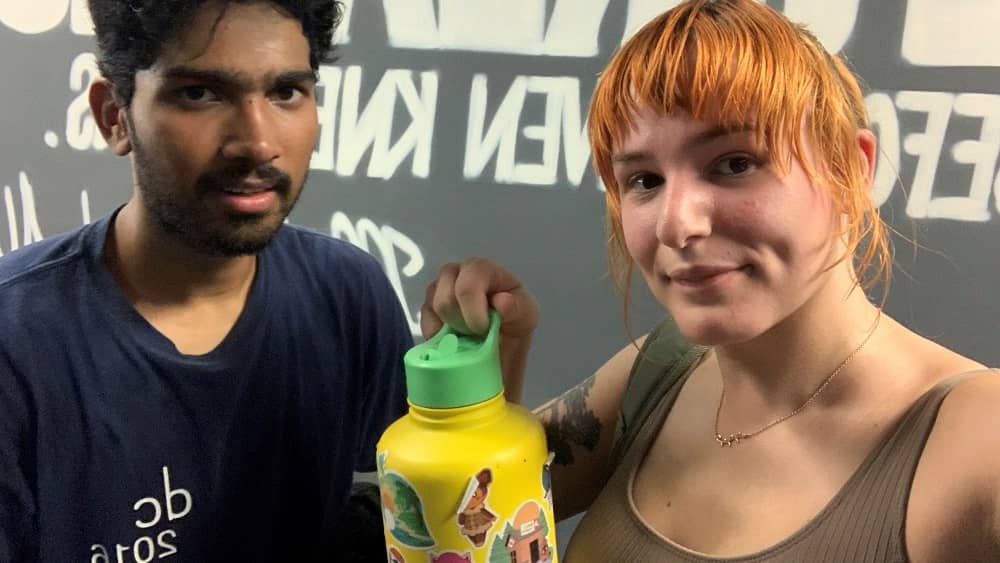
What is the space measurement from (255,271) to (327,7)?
238 mm

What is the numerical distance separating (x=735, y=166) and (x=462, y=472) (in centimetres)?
25

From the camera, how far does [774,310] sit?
1.75ft

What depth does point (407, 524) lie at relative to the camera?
1.68 feet

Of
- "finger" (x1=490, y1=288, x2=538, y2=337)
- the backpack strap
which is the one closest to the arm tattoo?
the backpack strap

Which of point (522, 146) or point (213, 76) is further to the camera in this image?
point (522, 146)

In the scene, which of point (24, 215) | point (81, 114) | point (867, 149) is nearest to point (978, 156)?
point (867, 149)

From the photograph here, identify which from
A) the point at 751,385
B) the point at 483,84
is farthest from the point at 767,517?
the point at 483,84

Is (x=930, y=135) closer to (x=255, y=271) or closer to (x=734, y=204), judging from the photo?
(x=734, y=204)

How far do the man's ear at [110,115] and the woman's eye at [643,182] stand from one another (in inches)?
15.9

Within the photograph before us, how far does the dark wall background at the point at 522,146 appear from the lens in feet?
2.93

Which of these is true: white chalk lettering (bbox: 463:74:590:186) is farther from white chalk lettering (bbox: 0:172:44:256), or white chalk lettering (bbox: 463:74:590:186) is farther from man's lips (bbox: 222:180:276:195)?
white chalk lettering (bbox: 0:172:44:256)

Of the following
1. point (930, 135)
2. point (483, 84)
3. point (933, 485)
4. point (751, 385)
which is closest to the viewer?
point (933, 485)

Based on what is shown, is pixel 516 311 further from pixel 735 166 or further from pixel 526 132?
pixel 526 132

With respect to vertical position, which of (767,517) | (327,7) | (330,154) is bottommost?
(767,517)
